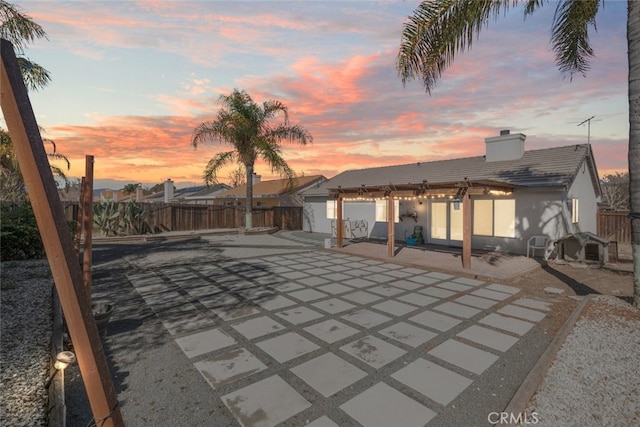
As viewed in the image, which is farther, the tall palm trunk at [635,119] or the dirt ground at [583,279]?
the dirt ground at [583,279]

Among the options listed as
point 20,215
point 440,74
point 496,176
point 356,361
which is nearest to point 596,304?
point 356,361

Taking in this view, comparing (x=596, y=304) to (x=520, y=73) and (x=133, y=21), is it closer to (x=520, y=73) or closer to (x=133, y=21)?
(x=520, y=73)

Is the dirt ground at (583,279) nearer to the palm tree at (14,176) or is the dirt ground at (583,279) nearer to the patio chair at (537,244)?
the patio chair at (537,244)

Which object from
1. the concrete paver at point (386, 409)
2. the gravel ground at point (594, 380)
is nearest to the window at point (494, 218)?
the gravel ground at point (594, 380)

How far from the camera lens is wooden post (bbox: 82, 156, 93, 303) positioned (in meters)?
4.06

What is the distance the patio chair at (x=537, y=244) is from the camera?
10859 mm

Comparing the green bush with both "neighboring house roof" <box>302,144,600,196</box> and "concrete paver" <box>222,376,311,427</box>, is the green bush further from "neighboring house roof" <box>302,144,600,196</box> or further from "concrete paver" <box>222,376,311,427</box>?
"neighboring house roof" <box>302,144,600,196</box>

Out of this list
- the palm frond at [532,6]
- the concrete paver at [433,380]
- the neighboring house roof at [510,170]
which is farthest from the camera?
the neighboring house roof at [510,170]

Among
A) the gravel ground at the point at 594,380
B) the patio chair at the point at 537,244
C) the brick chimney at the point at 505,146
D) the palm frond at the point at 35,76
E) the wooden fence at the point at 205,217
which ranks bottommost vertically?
the gravel ground at the point at 594,380

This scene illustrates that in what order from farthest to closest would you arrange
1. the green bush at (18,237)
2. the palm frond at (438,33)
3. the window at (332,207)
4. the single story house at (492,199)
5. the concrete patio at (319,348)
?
the window at (332,207) → the single story house at (492,199) → the green bush at (18,237) → the palm frond at (438,33) → the concrete patio at (319,348)

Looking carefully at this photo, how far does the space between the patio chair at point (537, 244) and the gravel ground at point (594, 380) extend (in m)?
6.54

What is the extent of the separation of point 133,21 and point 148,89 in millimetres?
1483

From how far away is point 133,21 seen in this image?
22.4 feet

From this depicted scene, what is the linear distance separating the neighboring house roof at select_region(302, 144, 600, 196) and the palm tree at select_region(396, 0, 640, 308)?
11.3 feet
